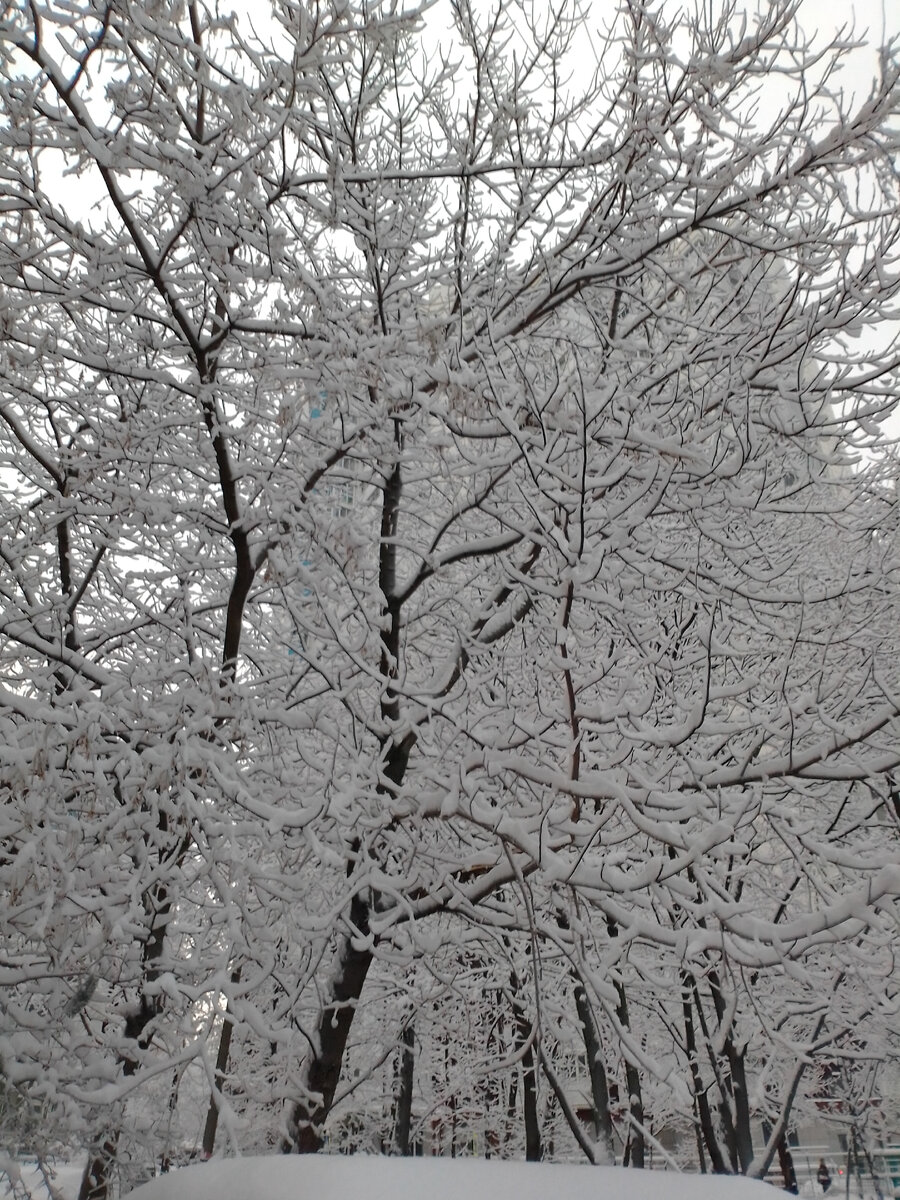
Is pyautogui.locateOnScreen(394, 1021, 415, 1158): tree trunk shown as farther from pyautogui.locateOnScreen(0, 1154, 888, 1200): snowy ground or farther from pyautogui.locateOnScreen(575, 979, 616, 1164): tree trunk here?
pyautogui.locateOnScreen(0, 1154, 888, 1200): snowy ground

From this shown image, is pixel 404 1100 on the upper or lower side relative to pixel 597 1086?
upper

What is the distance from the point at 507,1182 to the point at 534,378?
3.74 m

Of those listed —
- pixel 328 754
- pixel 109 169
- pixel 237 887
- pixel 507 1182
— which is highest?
pixel 109 169

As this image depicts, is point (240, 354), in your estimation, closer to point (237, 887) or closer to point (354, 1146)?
point (237, 887)

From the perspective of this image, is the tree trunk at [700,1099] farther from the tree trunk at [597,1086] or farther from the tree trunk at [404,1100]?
the tree trunk at [404,1100]

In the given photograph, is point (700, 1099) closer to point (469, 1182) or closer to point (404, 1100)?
point (404, 1100)

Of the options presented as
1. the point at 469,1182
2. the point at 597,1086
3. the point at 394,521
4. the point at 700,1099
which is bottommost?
the point at 469,1182

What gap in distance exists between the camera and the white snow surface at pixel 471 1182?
64.2 inches

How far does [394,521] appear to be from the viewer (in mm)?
6035

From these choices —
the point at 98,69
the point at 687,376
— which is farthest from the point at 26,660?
the point at 687,376

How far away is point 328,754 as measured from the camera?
6.11 metres

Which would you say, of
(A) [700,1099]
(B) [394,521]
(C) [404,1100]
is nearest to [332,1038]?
(B) [394,521]

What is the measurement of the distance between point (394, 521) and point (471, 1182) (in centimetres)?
459

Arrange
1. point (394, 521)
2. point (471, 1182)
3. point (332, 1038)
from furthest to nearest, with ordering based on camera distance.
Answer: point (394, 521) → point (332, 1038) → point (471, 1182)
